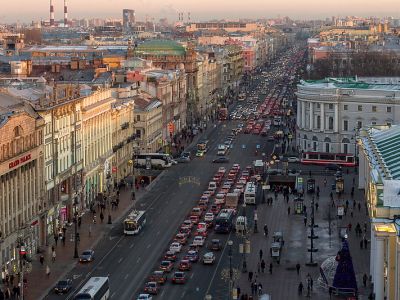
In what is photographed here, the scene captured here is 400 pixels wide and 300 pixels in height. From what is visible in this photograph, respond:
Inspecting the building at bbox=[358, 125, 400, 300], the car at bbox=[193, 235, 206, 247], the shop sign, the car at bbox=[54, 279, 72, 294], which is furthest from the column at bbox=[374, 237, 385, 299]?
the shop sign

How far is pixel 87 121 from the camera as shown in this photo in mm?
77250

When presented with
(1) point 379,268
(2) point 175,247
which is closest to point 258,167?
(2) point 175,247

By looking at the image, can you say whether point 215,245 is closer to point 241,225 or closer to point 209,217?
point 241,225

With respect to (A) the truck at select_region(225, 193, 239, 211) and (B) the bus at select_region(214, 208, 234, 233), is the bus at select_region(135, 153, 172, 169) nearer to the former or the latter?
(A) the truck at select_region(225, 193, 239, 211)

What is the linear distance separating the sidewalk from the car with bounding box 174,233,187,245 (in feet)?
17.6

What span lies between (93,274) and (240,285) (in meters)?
8.65

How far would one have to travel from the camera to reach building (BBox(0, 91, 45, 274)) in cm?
5609

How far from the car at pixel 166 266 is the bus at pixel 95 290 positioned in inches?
248

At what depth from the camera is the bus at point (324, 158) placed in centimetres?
9775

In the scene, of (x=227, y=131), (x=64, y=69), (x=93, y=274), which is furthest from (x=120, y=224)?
(x=227, y=131)

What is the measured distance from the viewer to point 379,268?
47.6 m

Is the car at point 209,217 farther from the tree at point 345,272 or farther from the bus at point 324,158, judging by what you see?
the bus at point 324,158

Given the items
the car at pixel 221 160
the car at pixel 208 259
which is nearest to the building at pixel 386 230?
the car at pixel 208 259

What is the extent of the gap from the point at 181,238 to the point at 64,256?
26.6ft
